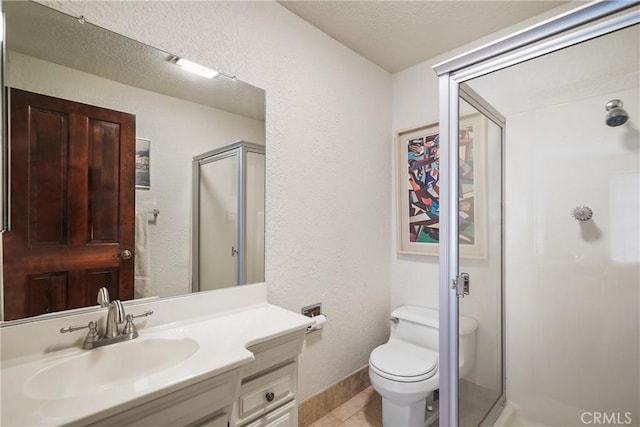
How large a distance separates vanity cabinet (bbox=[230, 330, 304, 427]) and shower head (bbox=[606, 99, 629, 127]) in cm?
183

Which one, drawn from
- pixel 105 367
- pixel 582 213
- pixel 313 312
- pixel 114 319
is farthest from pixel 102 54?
pixel 582 213

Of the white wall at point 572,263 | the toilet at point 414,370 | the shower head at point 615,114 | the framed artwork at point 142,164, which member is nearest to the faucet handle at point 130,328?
the framed artwork at point 142,164

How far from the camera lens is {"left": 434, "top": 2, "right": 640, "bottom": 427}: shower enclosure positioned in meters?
1.27

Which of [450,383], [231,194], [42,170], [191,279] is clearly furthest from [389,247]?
[42,170]

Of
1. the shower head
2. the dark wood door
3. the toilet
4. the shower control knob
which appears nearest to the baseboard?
the toilet

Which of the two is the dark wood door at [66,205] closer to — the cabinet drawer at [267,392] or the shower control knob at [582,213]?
the cabinet drawer at [267,392]

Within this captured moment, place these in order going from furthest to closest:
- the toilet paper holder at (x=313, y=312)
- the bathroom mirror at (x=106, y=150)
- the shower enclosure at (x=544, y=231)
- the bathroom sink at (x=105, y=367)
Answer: the toilet paper holder at (x=313, y=312) < the shower enclosure at (x=544, y=231) < the bathroom mirror at (x=106, y=150) < the bathroom sink at (x=105, y=367)

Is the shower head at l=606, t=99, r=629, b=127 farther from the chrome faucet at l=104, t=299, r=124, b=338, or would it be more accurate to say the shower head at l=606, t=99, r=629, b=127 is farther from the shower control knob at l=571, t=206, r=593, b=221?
the chrome faucet at l=104, t=299, r=124, b=338

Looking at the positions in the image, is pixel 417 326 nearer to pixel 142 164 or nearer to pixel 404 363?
pixel 404 363

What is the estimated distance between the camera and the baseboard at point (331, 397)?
167 cm

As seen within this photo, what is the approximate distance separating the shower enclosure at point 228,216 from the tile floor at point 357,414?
100cm

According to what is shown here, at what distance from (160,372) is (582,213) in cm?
203

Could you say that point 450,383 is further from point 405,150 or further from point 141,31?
point 141,31

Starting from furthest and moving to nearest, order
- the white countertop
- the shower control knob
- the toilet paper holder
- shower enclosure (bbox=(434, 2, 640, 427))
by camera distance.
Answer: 1. the toilet paper holder
2. the shower control knob
3. shower enclosure (bbox=(434, 2, 640, 427))
4. the white countertop
